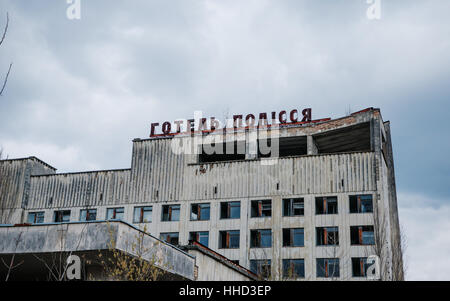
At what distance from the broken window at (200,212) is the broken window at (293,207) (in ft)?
21.5

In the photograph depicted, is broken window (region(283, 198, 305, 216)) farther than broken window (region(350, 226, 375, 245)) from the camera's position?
Yes

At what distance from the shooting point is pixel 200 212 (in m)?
47.5

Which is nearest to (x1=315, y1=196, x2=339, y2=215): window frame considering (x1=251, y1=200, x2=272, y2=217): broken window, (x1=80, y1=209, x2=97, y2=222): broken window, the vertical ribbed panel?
(x1=251, y1=200, x2=272, y2=217): broken window

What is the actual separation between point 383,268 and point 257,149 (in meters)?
14.8

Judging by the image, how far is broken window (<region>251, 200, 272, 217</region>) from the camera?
46156mm

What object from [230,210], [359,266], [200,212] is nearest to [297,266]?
[359,266]

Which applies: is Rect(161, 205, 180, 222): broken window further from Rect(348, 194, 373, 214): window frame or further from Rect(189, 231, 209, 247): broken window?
Rect(348, 194, 373, 214): window frame

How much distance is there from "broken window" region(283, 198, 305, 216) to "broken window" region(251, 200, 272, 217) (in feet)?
4.14

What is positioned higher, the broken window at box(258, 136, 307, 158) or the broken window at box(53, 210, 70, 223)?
the broken window at box(258, 136, 307, 158)

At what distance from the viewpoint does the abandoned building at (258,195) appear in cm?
4341

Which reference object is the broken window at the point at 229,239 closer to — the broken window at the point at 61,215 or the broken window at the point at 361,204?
the broken window at the point at 361,204
